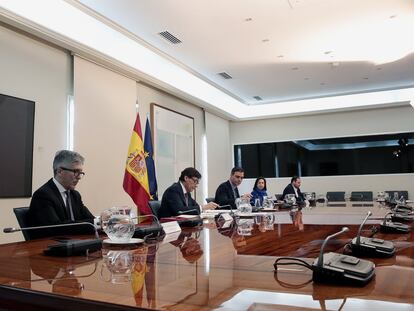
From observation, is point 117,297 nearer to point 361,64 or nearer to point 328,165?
point 361,64

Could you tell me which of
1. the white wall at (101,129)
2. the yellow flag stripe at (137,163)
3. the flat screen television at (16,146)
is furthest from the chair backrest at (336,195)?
the flat screen television at (16,146)

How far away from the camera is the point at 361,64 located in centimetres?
621

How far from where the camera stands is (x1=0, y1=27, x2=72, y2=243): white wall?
3.70 meters

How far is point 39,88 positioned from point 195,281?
397cm

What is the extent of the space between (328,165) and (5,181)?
7.10 meters

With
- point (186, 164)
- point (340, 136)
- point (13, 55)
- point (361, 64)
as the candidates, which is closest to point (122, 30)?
point (13, 55)

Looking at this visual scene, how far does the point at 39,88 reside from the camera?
408cm

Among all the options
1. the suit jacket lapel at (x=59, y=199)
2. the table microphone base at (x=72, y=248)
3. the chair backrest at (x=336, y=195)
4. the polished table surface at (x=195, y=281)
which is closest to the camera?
the polished table surface at (x=195, y=281)

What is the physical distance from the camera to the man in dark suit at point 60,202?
1.99 m

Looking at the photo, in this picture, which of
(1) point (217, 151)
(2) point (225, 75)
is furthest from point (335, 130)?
(2) point (225, 75)

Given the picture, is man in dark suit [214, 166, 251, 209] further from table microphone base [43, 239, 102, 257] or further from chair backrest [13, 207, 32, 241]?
table microphone base [43, 239, 102, 257]

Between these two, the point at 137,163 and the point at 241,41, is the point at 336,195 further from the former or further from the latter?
the point at 137,163

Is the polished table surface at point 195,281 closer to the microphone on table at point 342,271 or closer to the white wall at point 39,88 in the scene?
the microphone on table at point 342,271

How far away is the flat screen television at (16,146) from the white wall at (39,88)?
75mm
